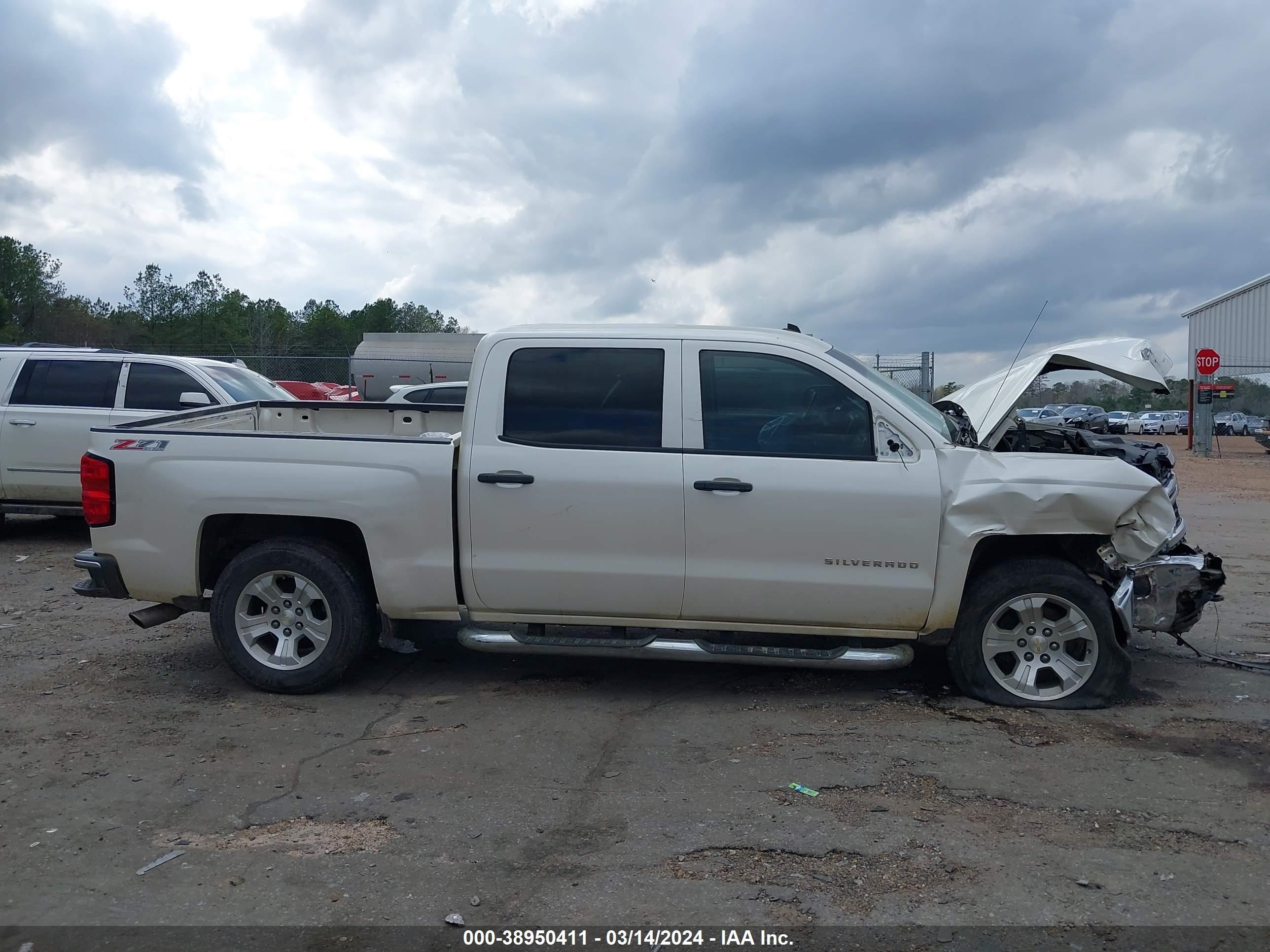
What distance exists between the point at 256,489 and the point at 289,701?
3.81ft

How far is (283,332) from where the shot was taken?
1710 inches

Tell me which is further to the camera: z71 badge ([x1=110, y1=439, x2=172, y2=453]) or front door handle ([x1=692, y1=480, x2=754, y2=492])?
z71 badge ([x1=110, y1=439, x2=172, y2=453])

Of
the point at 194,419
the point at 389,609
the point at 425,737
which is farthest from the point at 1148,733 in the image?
the point at 194,419

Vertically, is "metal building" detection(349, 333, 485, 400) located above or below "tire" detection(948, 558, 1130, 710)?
above

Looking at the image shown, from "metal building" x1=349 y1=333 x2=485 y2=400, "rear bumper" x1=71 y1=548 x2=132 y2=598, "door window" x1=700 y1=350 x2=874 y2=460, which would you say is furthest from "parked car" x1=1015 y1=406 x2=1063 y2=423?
"rear bumper" x1=71 y1=548 x2=132 y2=598

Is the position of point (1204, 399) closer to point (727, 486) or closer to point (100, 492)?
point (727, 486)

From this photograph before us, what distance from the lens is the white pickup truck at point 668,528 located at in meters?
5.09

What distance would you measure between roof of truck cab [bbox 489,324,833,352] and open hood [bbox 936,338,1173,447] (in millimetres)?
1171

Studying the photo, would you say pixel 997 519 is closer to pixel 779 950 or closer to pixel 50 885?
pixel 779 950

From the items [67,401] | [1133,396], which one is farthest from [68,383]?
[1133,396]

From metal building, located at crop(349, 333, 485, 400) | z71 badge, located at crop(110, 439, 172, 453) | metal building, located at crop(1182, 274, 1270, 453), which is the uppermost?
metal building, located at crop(1182, 274, 1270, 453)

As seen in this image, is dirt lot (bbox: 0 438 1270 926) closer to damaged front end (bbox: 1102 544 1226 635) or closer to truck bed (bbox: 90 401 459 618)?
damaged front end (bbox: 1102 544 1226 635)

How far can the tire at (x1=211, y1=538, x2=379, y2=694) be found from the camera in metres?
5.44

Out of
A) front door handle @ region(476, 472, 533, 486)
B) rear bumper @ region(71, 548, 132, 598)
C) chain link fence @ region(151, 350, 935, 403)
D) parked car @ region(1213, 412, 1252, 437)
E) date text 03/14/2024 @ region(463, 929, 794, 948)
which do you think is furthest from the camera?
parked car @ region(1213, 412, 1252, 437)
